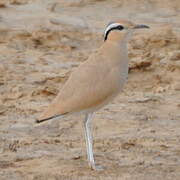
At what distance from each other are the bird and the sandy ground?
1.37 ft

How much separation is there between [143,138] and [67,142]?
2.33 feet

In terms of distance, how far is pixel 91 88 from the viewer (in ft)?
21.2

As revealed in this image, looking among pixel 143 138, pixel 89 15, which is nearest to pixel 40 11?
pixel 89 15

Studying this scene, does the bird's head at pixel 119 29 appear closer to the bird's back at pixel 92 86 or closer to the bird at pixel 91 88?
the bird at pixel 91 88

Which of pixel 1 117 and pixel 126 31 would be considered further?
pixel 1 117

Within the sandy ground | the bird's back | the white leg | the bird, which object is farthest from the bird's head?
the sandy ground

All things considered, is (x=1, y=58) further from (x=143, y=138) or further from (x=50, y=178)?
(x=50, y=178)

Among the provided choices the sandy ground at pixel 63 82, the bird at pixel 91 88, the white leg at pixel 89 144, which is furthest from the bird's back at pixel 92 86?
the sandy ground at pixel 63 82

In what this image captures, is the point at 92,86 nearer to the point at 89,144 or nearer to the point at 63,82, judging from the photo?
the point at 89,144

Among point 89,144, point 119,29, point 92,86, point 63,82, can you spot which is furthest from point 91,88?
point 63,82

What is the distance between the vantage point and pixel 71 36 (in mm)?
10773

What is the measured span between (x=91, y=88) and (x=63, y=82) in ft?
8.70

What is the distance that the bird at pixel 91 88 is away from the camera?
6.37 meters

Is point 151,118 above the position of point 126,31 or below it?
below
